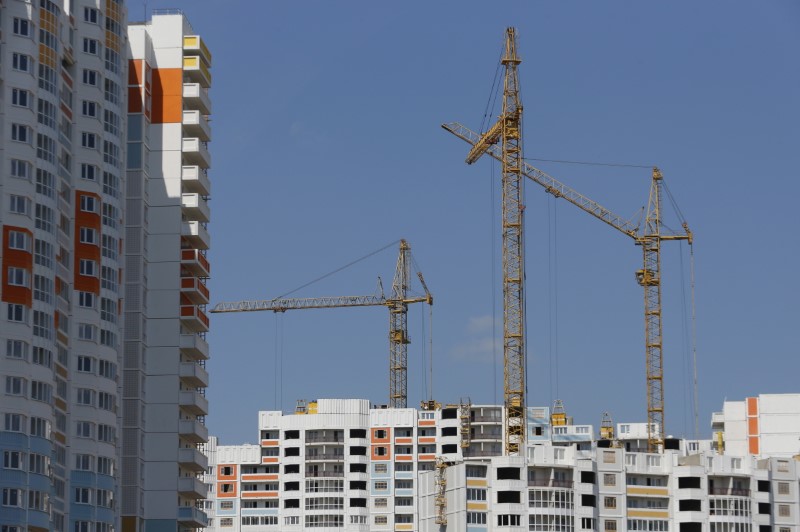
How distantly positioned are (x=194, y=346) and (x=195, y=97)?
2359 cm

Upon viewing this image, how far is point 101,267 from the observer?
5807 inches

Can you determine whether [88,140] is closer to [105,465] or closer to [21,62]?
[21,62]

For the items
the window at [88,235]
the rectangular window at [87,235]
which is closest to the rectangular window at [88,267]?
the window at [88,235]

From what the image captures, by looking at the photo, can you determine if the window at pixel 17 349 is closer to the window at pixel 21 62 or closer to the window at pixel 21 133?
the window at pixel 21 133

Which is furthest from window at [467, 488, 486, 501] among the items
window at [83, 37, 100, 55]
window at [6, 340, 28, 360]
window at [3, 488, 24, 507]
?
window at [3, 488, 24, 507]

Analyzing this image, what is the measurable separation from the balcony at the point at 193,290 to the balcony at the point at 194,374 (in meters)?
6.20

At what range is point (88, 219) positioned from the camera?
145 metres

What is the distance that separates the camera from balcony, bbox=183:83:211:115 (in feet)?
549

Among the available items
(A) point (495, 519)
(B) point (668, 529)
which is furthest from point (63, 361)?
(B) point (668, 529)

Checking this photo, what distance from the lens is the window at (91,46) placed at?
148875 mm

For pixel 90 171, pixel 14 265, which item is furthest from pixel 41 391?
pixel 90 171

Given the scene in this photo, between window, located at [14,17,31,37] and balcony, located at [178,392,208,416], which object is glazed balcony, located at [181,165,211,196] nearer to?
balcony, located at [178,392,208,416]

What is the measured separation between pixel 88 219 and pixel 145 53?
74.4 ft

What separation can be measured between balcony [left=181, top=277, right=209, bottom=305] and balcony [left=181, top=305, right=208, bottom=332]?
3.16 feet
